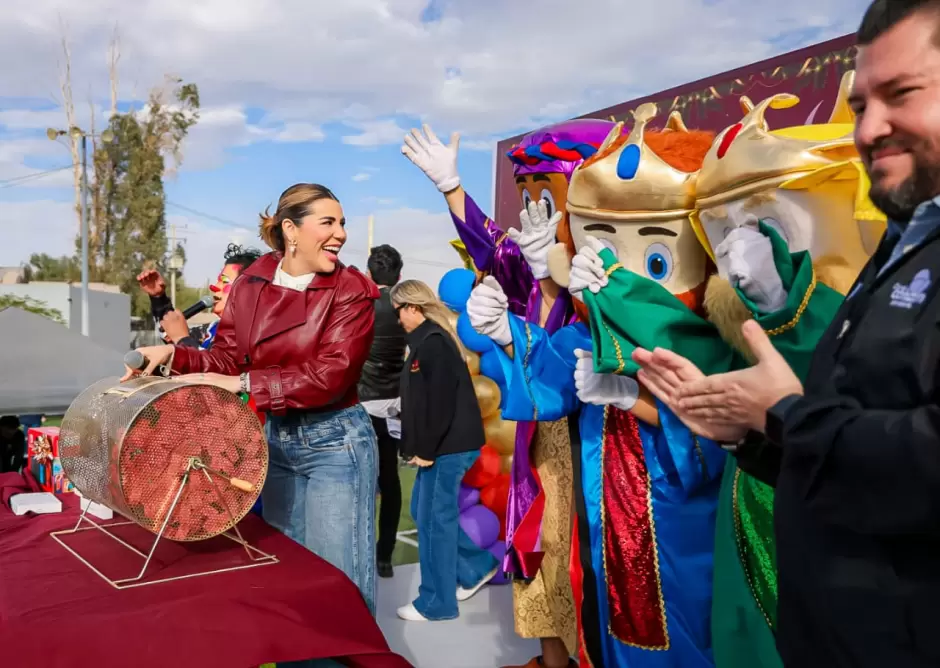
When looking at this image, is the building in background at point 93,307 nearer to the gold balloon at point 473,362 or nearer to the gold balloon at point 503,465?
the gold balloon at point 473,362

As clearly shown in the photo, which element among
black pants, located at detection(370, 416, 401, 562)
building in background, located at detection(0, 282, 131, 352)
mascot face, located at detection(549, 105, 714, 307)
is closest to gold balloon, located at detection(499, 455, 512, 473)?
black pants, located at detection(370, 416, 401, 562)

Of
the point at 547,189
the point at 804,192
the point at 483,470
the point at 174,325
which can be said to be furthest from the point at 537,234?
the point at 174,325

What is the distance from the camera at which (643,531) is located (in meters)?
2.04

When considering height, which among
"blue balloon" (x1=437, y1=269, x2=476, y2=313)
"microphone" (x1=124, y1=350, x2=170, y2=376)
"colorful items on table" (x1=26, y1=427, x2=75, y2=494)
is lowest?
"colorful items on table" (x1=26, y1=427, x2=75, y2=494)

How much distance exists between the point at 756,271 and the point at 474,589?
2.77m

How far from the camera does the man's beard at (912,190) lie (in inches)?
36.9

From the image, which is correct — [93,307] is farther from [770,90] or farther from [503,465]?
[770,90]

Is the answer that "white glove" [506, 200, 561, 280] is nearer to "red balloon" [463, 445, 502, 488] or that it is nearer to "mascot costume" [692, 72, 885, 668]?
"mascot costume" [692, 72, 885, 668]

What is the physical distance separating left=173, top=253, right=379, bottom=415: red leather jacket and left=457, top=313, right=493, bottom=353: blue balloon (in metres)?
1.62

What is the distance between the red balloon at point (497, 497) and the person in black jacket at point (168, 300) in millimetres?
1459

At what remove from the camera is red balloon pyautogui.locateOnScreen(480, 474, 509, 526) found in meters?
3.94

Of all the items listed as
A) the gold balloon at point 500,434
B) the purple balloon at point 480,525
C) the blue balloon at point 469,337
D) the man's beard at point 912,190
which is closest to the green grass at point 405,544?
the purple balloon at point 480,525

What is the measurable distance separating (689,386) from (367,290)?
1399mm

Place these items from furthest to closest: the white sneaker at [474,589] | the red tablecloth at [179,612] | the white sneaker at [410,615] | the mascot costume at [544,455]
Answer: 1. the white sneaker at [474,589]
2. the white sneaker at [410,615]
3. the mascot costume at [544,455]
4. the red tablecloth at [179,612]
